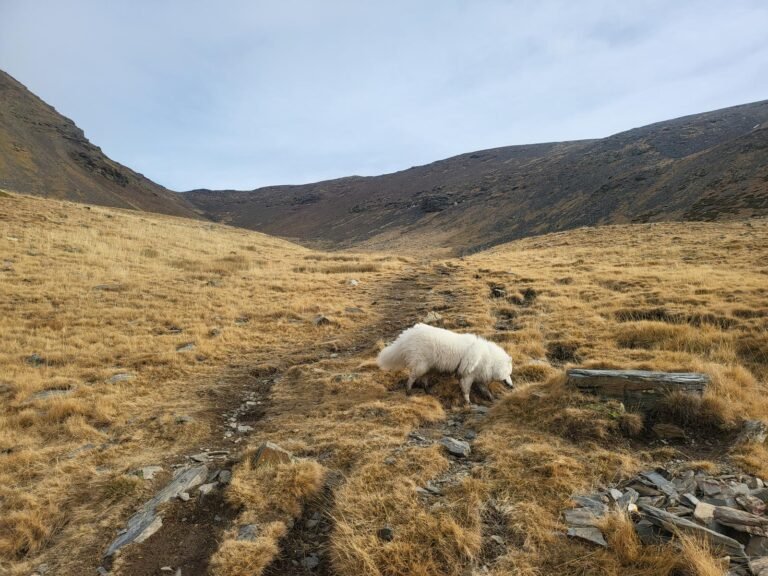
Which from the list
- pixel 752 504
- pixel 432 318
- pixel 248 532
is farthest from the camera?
pixel 432 318

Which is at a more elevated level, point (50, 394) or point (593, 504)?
point (50, 394)

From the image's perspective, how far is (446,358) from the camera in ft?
28.9

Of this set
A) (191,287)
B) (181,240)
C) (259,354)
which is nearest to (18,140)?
(181,240)

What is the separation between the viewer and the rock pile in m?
3.87

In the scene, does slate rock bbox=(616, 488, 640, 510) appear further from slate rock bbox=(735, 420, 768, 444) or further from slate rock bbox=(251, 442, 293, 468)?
slate rock bbox=(251, 442, 293, 468)

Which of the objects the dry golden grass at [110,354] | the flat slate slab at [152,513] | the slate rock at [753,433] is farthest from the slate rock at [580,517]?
the dry golden grass at [110,354]

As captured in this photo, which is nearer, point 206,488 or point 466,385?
point 206,488

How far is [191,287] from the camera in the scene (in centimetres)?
1839

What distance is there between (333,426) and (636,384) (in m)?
5.36

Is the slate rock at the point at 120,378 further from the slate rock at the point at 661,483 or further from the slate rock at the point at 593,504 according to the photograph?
the slate rock at the point at 661,483

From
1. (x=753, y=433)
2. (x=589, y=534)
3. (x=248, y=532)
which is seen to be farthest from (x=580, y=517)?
(x=248, y=532)

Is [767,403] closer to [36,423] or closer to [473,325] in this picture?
[473,325]

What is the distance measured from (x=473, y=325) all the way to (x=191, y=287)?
12.6 m

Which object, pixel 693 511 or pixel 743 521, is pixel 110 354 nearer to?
pixel 693 511
